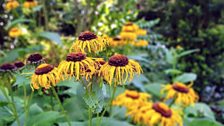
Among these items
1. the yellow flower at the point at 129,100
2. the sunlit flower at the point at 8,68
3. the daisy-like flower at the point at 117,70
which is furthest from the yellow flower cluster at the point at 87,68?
the yellow flower at the point at 129,100

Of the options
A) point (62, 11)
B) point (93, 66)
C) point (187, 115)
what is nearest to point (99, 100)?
point (93, 66)

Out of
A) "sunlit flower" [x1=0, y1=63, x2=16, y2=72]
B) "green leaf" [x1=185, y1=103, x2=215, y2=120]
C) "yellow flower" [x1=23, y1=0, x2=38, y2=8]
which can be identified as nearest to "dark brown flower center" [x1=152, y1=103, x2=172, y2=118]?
"green leaf" [x1=185, y1=103, x2=215, y2=120]

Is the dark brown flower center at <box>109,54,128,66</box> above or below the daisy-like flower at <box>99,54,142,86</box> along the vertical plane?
above

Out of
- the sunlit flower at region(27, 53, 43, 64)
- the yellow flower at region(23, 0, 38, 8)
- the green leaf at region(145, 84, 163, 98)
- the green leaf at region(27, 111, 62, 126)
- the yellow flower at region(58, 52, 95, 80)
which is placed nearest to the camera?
the yellow flower at region(58, 52, 95, 80)

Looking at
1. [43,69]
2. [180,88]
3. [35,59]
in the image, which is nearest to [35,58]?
[35,59]

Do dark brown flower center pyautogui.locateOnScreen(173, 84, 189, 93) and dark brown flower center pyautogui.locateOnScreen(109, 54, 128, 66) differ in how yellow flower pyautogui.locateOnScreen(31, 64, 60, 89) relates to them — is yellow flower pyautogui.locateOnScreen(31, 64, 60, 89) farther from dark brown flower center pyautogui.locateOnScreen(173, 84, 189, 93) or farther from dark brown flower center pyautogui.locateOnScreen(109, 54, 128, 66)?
dark brown flower center pyautogui.locateOnScreen(173, 84, 189, 93)

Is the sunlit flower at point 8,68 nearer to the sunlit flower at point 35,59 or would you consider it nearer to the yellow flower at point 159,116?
the sunlit flower at point 35,59
